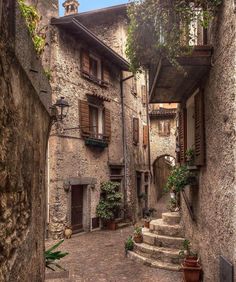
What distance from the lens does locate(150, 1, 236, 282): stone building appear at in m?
4.40

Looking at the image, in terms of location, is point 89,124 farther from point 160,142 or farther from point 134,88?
point 160,142

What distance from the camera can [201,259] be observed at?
6.56 meters

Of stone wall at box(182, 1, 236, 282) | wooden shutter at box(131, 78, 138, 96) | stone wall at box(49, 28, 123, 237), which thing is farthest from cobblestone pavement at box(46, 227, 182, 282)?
wooden shutter at box(131, 78, 138, 96)

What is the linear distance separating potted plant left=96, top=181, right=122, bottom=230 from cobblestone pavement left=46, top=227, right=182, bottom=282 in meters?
1.77

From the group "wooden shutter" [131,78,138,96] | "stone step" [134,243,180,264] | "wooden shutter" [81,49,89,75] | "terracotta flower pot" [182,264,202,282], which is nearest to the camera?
"terracotta flower pot" [182,264,202,282]

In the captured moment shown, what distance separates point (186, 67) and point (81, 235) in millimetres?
8845

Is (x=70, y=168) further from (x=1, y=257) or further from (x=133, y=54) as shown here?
(x=1, y=257)

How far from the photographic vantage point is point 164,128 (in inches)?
901

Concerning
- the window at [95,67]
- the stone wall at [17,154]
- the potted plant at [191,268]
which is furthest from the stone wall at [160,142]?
the stone wall at [17,154]

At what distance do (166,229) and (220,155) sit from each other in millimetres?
4447

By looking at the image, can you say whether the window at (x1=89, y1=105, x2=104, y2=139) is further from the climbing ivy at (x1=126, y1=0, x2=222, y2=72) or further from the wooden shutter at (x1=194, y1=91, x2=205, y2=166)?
the climbing ivy at (x1=126, y1=0, x2=222, y2=72)

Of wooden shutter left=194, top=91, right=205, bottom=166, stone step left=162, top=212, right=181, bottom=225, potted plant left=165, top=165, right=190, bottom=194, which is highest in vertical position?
wooden shutter left=194, top=91, right=205, bottom=166

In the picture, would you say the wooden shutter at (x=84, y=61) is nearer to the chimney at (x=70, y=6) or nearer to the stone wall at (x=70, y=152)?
the stone wall at (x=70, y=152)

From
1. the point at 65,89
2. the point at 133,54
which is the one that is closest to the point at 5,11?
the point at 133,54
